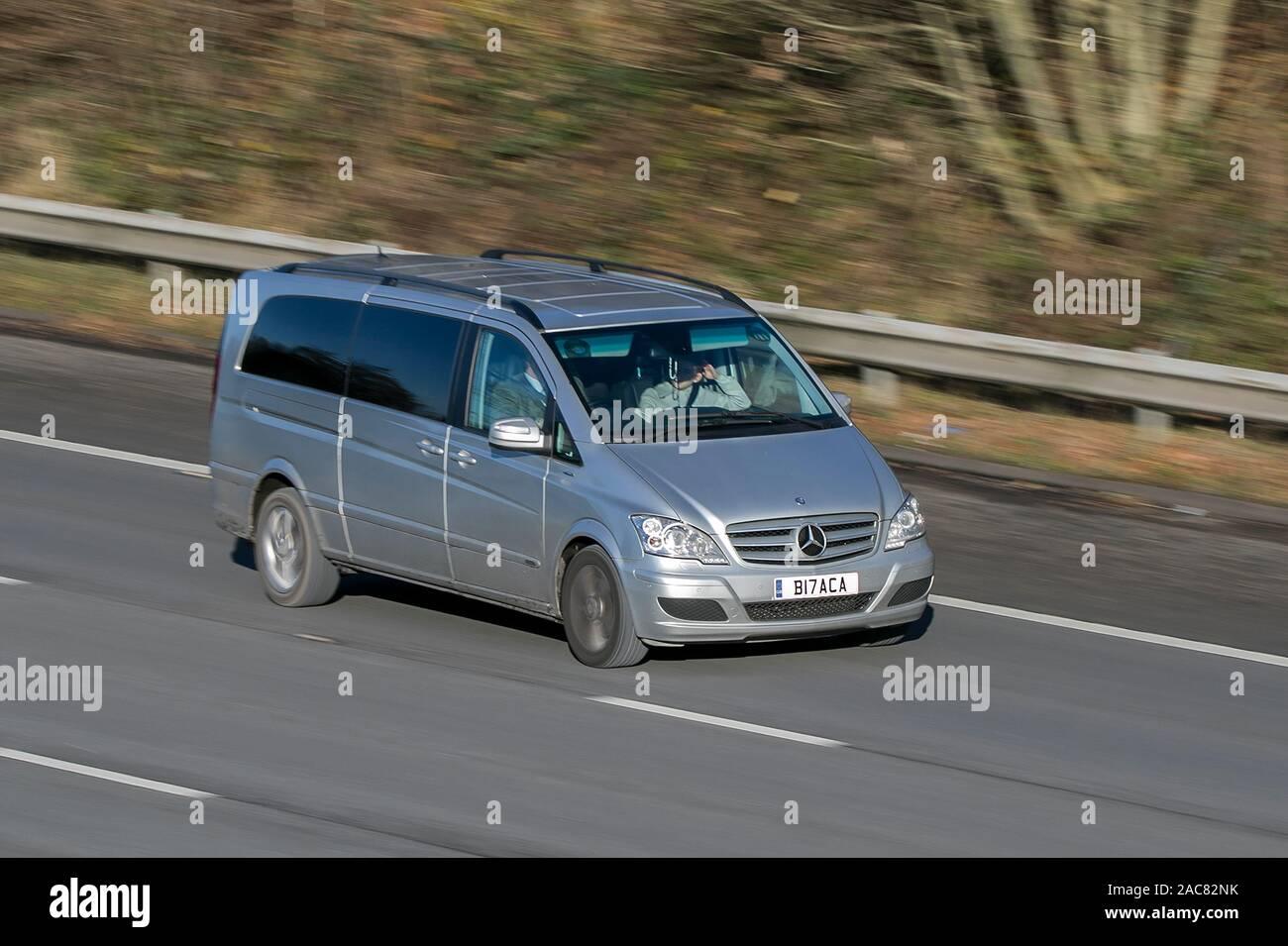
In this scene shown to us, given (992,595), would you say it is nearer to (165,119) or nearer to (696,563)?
(696,563)

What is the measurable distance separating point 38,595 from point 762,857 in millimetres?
5728

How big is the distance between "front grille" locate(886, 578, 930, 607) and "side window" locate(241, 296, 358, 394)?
3.47 metres

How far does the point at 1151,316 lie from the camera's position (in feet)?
62.4

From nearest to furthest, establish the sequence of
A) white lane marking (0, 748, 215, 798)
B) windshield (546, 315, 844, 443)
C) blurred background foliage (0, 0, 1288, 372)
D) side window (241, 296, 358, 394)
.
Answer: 1. white lane marking (0, 748, 215, 798)
2. windshield (546, 315, 844, 443)
3. side window (241, 296, 358, 394)
4. blurred background foliage (0, 0, 1288, 372)

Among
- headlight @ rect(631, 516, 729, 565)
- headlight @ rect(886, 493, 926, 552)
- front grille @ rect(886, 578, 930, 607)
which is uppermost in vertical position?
headlight @ rect(886, 493, 926, 552)

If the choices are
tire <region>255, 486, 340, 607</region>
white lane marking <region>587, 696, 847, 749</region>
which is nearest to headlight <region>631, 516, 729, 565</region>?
white lane marking <region>587, 696, 847, 749</region>

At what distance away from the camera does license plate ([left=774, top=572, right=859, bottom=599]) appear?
987 cm

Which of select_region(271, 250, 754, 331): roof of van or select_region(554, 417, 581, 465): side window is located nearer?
select_region(554, 417, 581, 465): side window

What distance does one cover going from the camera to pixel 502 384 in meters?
10.7

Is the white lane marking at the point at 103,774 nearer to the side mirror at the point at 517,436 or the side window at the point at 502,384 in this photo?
the side mirror at the point at 517,436

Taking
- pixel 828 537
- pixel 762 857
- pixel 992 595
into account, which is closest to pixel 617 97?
pixel 992 595

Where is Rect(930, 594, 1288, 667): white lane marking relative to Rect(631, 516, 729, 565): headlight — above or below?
below

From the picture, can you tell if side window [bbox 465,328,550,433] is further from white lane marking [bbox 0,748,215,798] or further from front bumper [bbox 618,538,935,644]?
white lane marking [bbox 0,748,215,798]
